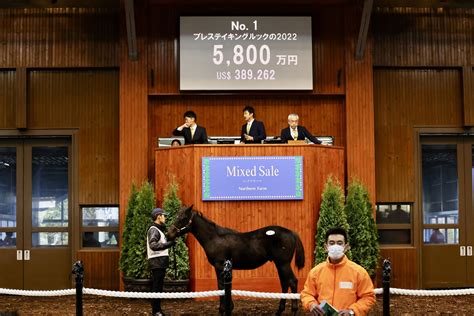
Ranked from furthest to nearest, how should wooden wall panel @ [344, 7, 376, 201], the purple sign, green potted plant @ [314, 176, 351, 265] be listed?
wooden wall panel @ [344, 7, 376, 201], the purple sign, green potted plant @ [314, 176, 351, 265]

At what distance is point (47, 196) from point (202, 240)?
5.03 meters

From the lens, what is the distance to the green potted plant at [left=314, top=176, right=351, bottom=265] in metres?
11.7

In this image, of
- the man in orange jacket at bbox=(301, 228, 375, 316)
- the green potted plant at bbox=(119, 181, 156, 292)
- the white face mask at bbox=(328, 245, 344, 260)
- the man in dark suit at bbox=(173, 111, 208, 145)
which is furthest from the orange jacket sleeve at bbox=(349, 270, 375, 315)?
the man in dark suit at bbox=(173, 111, 208, 145)

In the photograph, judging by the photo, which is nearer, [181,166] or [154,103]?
[181,166]

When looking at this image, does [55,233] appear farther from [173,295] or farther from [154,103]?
[173,295]

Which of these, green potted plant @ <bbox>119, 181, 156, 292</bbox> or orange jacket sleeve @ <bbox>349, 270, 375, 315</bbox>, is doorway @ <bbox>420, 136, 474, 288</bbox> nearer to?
green potted plant @ <bbox>119, 181, 156, 292</bbox>

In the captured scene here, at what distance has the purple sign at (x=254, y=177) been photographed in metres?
11.9

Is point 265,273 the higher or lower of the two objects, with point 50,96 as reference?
lower

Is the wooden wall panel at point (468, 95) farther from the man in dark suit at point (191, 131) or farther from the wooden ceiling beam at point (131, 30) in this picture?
the wooden ceiling beam at point (131, 30)

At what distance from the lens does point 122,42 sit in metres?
13.5

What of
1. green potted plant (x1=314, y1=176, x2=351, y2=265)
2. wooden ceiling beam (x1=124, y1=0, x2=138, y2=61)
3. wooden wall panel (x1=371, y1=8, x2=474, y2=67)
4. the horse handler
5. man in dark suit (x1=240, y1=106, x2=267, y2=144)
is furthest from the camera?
wooden wall panel (x1=371, y1=8, x2=474, y2=67)

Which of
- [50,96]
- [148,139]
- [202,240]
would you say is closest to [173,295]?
[202,240]

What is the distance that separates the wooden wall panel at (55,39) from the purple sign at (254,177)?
323 cm

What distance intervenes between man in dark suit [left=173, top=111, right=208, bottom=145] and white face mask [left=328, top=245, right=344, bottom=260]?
22.4 ft
